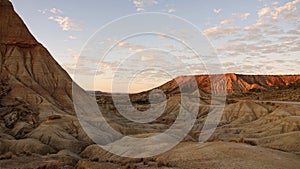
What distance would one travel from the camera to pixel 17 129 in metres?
44.3

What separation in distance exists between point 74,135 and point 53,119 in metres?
6.02

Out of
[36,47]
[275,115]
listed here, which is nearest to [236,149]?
[275,115]

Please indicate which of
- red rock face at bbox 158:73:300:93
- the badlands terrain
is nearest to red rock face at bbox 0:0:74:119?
the badlands terrain

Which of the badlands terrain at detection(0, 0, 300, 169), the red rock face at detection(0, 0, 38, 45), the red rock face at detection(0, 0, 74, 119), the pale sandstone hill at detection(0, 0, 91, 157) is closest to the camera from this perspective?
the badlands terrain at detection(0, 0, 300, 169)

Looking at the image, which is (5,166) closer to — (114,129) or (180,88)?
(114,129)

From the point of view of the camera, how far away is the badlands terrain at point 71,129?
20.4m

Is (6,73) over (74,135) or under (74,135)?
over

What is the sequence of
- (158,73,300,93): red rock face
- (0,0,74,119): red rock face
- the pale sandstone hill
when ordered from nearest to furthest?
the pale sandstone hill < (0,0,74,119): red rock face < (158,73,300,93): red rock face

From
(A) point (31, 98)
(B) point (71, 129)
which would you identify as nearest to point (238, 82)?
(A) point (31, 98)

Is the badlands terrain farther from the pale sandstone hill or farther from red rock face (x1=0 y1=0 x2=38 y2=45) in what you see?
red rock face (x1=0 y1=0 x2=38 y2=45)

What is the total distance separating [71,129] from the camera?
46.8 m

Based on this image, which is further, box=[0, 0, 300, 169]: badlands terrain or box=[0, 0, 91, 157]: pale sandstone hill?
box=[0, 0, 91, 157]: pale sandstone hill

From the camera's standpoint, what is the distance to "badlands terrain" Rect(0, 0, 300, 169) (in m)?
20.4

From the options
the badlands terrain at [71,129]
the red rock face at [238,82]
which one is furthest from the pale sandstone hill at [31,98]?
the red rock face at [238,82]
